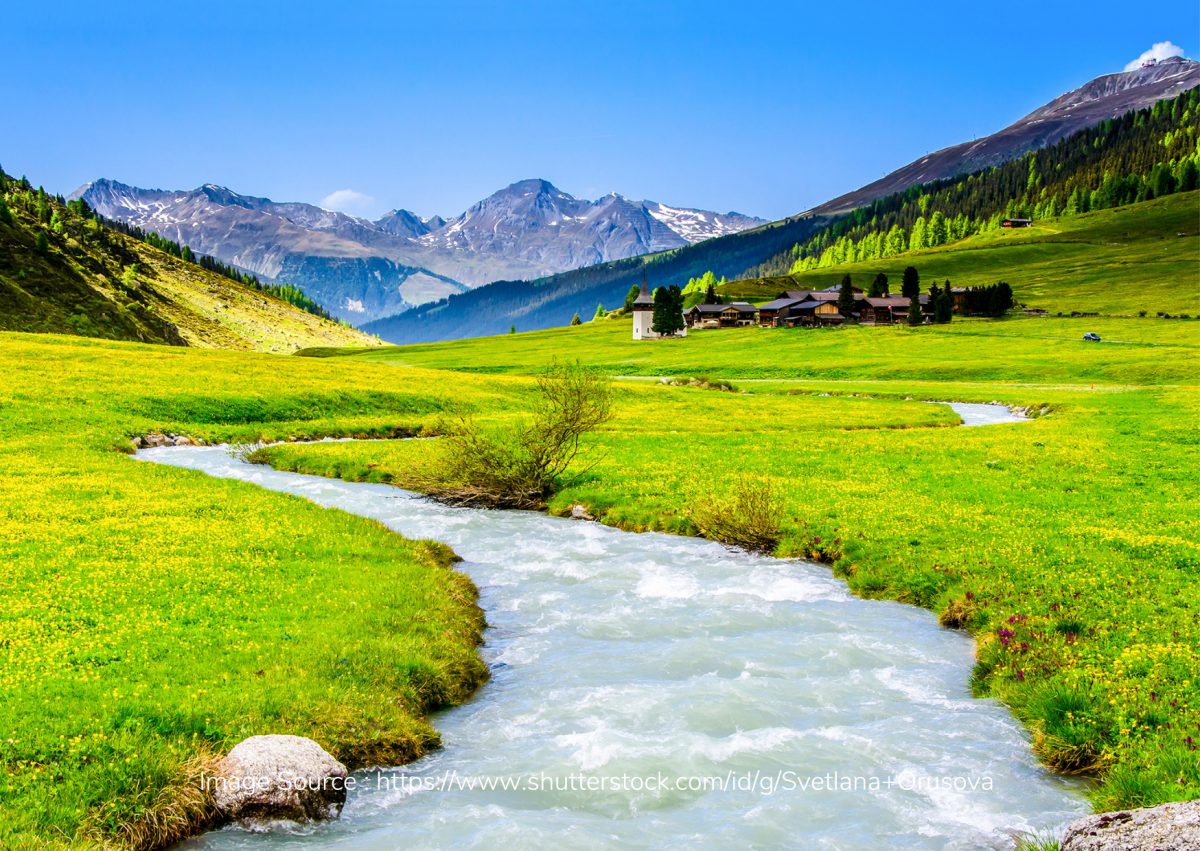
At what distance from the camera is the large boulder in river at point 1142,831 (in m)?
6.19

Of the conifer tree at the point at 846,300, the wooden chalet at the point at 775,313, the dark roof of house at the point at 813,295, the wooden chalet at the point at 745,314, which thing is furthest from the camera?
the wooden chalet at the point at 745,314

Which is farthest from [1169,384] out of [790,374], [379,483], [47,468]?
[47,468]

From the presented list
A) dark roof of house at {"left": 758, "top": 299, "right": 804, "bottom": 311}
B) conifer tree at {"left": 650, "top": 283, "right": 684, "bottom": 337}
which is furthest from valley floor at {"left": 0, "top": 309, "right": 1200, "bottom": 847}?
dark roof of house at {"left": 758, "top": 299, "right": 804, "bottom": 311}

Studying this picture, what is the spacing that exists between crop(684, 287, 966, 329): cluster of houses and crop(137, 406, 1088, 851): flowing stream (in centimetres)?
15843

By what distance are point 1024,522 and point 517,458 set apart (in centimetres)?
1787

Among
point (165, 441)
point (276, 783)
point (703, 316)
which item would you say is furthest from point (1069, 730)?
point (703, 316)

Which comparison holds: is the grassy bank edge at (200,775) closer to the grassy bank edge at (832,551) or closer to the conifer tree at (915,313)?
the grassy bank edge at (832,551)

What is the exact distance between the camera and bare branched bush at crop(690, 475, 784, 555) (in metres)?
22.5

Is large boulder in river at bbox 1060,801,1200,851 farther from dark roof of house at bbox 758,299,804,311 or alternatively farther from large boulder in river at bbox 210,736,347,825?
dark roof of house at bbox 758,299,804,311

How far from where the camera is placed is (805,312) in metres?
170

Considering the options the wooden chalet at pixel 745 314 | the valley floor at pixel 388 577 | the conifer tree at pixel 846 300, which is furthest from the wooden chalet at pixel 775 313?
Result: the valley floor at pixel 388 577

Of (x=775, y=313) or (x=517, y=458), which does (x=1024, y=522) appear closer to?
(x=517, y=458)

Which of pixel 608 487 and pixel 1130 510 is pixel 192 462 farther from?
pixel 1130 510

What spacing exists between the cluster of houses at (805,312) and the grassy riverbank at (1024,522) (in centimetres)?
10517
